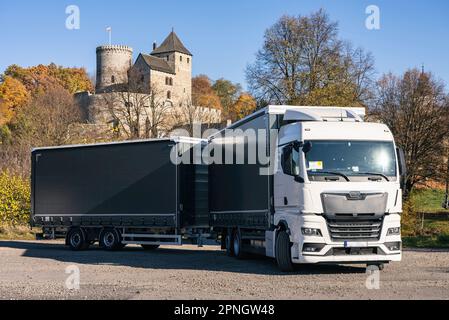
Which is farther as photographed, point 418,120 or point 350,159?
point 418,120

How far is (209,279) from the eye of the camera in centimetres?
1391

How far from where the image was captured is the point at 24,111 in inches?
2746

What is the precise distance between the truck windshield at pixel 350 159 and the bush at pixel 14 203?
24.8m

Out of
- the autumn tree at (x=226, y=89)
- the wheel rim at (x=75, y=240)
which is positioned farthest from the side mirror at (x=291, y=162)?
the autumn tree at (x=226, y=89)

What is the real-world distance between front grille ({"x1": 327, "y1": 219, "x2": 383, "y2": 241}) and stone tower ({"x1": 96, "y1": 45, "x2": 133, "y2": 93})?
99543mm

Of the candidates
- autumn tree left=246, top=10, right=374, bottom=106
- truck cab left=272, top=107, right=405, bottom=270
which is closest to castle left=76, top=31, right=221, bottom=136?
autumn tree left=246, top=10, right=374, bottom=106

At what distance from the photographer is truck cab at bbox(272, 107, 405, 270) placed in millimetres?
13844

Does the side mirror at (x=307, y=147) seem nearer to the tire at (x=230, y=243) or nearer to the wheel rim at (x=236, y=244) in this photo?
the wheel rim at (x=236, y=244)

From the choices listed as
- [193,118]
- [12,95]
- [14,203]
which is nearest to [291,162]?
[14,203]

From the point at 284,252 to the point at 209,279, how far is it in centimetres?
194

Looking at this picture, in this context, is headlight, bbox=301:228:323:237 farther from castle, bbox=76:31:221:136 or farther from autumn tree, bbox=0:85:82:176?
castle, bbox=76:31:221:136

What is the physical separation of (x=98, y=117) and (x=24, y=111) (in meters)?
22.6

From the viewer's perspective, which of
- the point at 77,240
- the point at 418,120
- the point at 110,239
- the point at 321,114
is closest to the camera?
the point at 321,114

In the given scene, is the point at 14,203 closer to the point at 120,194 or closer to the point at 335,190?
the point at 120,194
